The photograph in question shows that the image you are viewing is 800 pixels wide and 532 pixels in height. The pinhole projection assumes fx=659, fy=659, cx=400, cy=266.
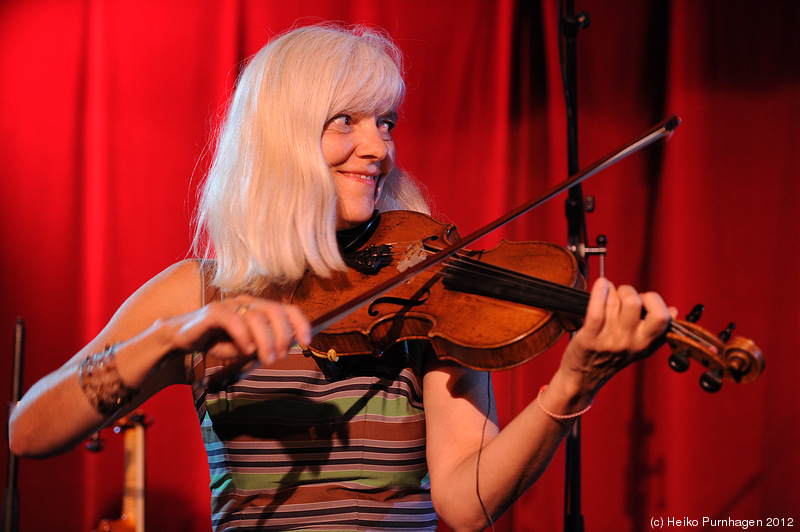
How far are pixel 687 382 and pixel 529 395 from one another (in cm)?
44

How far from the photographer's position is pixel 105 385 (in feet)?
3.02

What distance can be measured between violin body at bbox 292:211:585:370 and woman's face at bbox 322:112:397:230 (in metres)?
0.08

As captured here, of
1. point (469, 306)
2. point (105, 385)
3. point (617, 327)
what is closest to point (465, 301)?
Answer: point (469, 306)

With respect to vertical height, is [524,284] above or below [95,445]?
above

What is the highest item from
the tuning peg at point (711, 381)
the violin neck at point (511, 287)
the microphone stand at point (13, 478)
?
the violin neck at point (511, 287)

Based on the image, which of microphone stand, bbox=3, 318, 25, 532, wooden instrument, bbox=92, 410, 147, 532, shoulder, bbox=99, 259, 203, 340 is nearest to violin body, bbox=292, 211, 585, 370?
shoulder, bbox=99, 259, 203, 340

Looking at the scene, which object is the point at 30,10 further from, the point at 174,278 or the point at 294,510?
the point at 294,510

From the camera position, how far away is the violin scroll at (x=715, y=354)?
76cm

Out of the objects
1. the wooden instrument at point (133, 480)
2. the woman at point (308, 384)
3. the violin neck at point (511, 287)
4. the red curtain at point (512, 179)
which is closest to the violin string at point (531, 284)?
the violin neck at point (511, 287)

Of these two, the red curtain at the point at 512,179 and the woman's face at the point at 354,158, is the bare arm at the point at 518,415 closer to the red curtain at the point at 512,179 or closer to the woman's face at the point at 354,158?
the woman's face at the point at 354,158

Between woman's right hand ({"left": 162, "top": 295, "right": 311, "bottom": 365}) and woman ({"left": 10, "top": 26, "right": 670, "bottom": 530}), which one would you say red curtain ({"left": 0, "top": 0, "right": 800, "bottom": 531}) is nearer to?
woman ({"left": 10, "top": 26, "right": 670, "bottom": 530})

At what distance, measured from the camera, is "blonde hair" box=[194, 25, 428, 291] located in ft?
3.92

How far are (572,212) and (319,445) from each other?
0.59m

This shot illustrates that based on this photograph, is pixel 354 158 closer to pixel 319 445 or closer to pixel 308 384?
pixel 308 384
